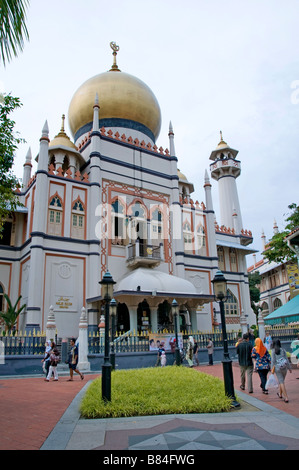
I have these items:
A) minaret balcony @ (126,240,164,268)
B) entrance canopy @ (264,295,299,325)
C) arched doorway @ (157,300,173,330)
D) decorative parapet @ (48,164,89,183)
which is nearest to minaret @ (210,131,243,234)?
minaret balcony @ (126,240,164,268)

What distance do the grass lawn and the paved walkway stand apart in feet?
0.96

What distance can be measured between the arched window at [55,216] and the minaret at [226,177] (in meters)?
18.9

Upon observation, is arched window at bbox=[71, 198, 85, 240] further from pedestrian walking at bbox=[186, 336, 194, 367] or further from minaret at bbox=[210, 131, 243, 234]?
minaret at bbox=[210, 131, 243, 234]

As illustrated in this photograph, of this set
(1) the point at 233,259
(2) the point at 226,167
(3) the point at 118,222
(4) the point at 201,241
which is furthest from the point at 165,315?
(2) the point at 226,167

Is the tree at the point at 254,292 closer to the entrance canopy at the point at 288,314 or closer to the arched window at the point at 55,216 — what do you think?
the entrance canopy at the point at 288,314

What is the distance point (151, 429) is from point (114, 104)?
24.1m

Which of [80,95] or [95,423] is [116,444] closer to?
[95,423]

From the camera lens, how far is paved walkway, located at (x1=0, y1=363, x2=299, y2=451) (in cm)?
493

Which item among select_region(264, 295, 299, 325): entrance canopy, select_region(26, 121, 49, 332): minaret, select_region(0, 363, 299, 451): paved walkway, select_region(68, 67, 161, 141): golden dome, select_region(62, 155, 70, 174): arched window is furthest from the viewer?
select_region(68, 67, 161, 141): golden dome

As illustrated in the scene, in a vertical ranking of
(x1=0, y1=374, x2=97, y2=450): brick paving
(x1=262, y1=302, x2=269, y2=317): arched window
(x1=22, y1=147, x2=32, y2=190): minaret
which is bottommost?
(x1=0, y1=374, x2=97, y2=450): brick paving

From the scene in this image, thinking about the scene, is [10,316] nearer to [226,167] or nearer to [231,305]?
[231,305]

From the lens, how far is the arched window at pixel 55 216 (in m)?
20.6

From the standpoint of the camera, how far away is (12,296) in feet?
67.5
